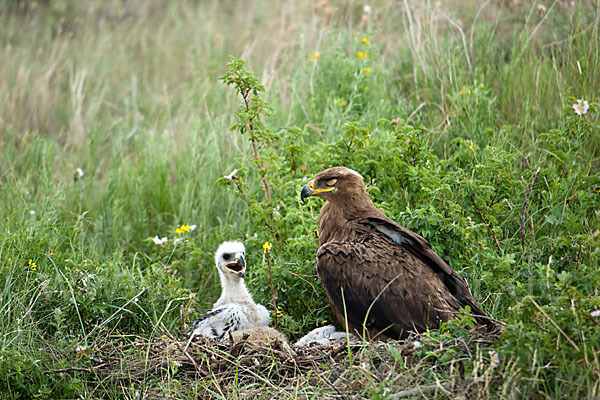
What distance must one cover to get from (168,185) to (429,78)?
276 cm

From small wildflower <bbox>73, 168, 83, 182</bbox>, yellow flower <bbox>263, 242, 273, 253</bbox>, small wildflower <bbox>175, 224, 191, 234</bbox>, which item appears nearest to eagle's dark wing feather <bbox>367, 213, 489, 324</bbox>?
yellow flower <bbox>263, 242, 273, 253</bbox>

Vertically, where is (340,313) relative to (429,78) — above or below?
below

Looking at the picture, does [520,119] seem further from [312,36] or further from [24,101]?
[24,101]

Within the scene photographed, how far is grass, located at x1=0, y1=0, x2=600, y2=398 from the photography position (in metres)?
3.60

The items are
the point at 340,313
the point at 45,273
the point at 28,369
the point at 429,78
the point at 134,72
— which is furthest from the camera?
the point at 134,72

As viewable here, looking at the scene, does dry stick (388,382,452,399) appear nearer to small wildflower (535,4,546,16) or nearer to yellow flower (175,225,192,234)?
yellow flower (175,225,192,234)

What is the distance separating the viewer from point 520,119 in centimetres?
584

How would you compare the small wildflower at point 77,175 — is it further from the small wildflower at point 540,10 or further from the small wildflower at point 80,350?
the small wildflower at point 540,10

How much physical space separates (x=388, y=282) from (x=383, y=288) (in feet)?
0.16

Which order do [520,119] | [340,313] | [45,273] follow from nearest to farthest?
1. [340,313]
2. [45,273]
3. [520,119]

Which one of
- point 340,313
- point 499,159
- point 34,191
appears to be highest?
point 499,159

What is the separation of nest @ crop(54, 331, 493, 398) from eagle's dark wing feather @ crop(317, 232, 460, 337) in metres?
0.24

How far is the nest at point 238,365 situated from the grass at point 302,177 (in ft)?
0.14

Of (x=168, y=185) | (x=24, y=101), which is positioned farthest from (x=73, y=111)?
(x=168, y=185)
